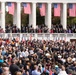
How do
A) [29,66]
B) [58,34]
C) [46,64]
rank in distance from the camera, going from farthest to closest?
[58,34] < [46,64] < [29,66]

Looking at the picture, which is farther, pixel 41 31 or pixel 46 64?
pixel 41 31

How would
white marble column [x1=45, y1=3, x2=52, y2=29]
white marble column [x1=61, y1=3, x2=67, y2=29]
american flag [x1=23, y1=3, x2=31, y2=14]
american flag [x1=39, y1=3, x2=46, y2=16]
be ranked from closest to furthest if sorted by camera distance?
american flag [x1=23, y1=3, x2=31, y2=14] → american flag [x1=39, y1=3, x2=46, y2=16] → white marble column [x1=45, y1=3, x2=52, y2=29] → white marble column [x1=61, y1=3, x2=67, y2=29]

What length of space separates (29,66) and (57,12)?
254 ft

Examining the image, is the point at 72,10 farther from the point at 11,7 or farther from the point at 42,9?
the point at 11,7

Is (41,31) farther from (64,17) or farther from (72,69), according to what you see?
(72,69)

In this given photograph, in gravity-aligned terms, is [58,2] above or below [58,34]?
above

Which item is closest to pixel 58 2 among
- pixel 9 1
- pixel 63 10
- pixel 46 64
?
pixel 63 10

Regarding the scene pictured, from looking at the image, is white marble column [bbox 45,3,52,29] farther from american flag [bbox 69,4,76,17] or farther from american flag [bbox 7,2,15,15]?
american flag [bbox 7,2,15,15]

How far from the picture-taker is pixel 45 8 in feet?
363

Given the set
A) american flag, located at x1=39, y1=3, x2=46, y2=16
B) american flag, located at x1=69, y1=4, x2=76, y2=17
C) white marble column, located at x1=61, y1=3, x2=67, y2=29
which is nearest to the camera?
american flag, located at x1=39, y1=3, x2=46, y2=16

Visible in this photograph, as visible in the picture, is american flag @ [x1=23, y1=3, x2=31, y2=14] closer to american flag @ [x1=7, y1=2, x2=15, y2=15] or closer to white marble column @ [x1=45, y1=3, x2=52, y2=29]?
american flag @ [x1=7, y1=2, x2=15, y2=15]

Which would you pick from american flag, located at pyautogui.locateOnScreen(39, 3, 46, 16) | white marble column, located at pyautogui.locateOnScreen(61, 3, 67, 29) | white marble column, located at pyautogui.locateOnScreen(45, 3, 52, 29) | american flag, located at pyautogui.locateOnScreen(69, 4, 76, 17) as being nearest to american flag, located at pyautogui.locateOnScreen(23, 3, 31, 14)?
Result: american flag, located at pyautogui.locateOnScreen(39, 3, 46, 16)

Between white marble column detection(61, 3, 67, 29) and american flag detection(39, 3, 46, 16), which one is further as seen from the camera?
white marble column detection(61, 3, 67, 29)

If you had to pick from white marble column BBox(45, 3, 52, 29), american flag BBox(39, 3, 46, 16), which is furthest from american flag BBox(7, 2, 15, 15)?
white marble column BBox(45, 3, 52, 29)
